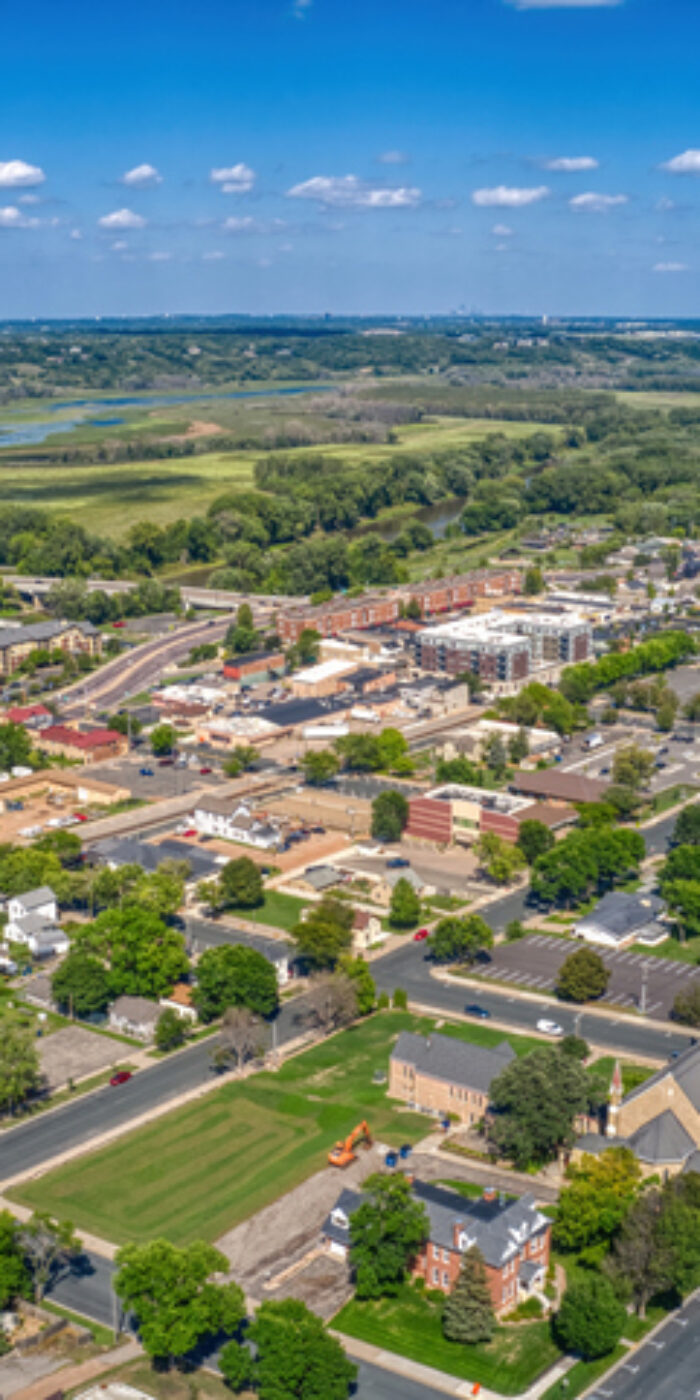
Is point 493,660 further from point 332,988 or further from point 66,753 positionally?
point 332,988

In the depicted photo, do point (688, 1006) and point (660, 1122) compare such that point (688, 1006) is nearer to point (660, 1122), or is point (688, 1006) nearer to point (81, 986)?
point (660, 1122)

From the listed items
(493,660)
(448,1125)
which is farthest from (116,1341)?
(493,660)

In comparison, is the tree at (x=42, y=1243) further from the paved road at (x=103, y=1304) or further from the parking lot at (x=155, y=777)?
the parking lot at (x=155, y=777)

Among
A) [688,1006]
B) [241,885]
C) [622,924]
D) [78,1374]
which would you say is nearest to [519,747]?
[622,924]

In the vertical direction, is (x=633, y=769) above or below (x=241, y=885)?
above

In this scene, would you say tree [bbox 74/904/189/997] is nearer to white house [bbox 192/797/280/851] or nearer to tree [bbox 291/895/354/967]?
tree [bbox 291/895/354/967]

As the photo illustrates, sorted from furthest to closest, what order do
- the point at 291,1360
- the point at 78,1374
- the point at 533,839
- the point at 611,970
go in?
the point at 533,839
the point at 611,970
the point at 78,1374
the point at 291,1360

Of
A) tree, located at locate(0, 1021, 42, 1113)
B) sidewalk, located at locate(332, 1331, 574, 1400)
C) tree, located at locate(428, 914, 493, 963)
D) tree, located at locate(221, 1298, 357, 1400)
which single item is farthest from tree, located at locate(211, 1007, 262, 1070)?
tree, located at locate(221, 1298, 357, 1400)
